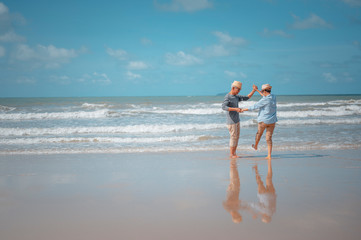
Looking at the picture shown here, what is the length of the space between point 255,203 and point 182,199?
1047mm

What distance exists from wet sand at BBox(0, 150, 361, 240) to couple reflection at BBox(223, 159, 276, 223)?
0.01m

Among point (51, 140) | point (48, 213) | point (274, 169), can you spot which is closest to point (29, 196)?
point (48, 213)

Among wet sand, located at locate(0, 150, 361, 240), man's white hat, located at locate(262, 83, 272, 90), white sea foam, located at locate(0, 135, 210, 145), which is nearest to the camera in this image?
wet sand, located at locate(0, 150, 361, 240)

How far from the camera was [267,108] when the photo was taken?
6.57m

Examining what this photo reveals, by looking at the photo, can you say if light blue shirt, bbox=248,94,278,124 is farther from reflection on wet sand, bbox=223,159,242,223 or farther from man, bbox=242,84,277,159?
reflection on wet sand, bbox=223,159,242,223

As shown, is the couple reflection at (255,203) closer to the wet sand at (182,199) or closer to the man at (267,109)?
the wet sand at (182,199)

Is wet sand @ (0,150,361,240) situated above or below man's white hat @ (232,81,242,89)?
below

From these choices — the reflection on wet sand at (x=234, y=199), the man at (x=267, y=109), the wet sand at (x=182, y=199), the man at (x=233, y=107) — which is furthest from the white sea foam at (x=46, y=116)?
the reflection on wet sand at (x=234, y=199)

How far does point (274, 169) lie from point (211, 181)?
1.67 m

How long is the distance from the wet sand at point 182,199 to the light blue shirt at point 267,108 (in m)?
1.03

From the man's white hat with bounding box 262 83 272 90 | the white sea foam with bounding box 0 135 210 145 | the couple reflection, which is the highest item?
the man's white hat with bounding box 262 83 272 90

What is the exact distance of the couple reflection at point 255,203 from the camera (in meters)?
3.41

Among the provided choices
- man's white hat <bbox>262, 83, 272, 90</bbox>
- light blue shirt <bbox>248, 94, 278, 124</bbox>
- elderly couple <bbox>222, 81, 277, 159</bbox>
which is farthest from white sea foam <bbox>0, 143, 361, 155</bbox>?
man's white hat <bbox>262, 83, 272, 90</bbox>

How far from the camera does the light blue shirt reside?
644 centimetres
